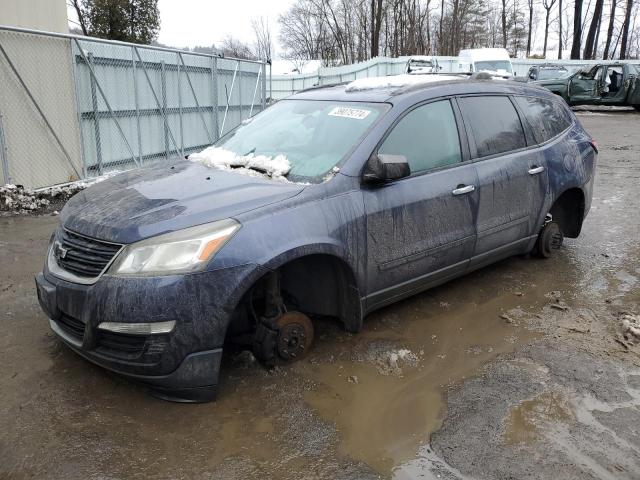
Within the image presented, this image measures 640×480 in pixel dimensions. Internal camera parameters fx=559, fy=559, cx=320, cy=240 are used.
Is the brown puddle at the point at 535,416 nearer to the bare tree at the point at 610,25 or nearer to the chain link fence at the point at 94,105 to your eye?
the chain link fence at the point at 94,105

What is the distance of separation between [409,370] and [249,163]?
1702mm

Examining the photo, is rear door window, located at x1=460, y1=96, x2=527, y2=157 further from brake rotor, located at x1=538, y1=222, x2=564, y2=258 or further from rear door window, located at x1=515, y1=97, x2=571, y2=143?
brake rotor, located at x1=538, y1=222, x2=564, y2=258

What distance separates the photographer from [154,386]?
295 cm

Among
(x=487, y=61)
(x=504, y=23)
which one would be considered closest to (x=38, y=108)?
(x=487, y=61)

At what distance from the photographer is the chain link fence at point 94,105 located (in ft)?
25.3

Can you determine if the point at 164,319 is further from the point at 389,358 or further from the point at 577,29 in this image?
the point at 577,29

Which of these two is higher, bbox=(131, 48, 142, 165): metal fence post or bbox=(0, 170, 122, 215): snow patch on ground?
bbox=(131, 48, 142, 165): metal fence post

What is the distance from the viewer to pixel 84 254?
297cm

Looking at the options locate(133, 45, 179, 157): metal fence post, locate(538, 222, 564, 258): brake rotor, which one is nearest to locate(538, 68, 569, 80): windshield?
locate(133, 45, 179, 157): metal fence post

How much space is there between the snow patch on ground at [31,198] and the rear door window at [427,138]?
185 inches

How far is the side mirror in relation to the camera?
3412mm

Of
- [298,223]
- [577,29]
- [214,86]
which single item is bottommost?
[298,223]

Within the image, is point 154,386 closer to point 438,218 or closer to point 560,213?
point 438,218

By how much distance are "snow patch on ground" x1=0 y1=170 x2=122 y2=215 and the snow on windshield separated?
367 cm
